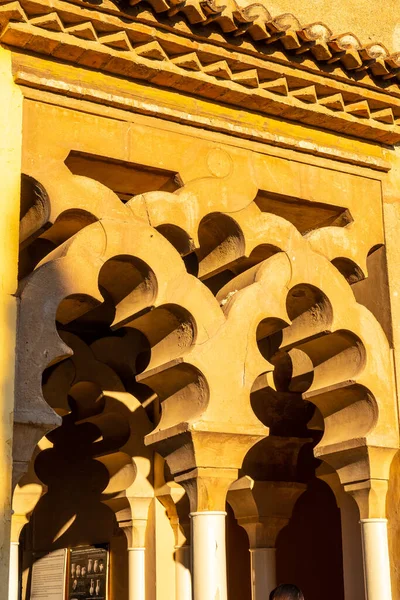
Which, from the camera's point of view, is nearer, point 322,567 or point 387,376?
point 387,376

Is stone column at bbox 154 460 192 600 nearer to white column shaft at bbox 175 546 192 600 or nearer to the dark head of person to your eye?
white column shaft at bbox 175 546 192 600

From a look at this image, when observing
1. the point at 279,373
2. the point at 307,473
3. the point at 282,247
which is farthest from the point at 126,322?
the point at 307,473

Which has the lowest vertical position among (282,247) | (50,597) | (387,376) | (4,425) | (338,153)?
(50,597)

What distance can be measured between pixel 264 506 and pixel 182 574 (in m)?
0.83

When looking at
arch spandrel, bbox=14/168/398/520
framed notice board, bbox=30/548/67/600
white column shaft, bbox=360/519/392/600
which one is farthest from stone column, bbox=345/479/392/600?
framed notice board, bbox=30/548/67/600

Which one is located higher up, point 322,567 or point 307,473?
point 307,473

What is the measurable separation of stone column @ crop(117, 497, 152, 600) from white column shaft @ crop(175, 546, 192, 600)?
0.29m

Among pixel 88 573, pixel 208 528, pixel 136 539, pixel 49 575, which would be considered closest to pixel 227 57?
pixel 208 528

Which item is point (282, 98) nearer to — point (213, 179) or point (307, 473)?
point (213, 179)

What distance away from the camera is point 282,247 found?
552 cm

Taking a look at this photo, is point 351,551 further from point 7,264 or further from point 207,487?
point 7,264

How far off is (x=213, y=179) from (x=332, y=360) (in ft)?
4.17

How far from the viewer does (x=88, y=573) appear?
8594mm

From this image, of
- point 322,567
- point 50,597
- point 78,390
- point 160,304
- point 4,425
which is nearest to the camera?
point 4,425
